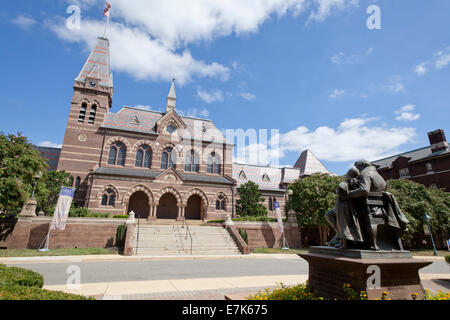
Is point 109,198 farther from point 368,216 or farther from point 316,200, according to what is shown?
point 368,216

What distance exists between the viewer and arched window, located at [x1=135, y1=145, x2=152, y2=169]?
32438 mm

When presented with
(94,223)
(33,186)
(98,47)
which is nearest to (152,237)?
(94,223)

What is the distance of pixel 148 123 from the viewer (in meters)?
35.6

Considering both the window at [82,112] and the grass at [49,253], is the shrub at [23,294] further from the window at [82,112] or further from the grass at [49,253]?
the window at [82,112]

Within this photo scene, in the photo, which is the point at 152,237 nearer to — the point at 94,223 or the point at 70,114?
the point at 94,223

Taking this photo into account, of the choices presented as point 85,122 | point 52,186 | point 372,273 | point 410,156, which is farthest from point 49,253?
point 410,156

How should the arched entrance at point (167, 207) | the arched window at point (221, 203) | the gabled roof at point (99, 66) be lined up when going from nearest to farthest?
the arched entrance at point (167, 207) < the arched window at point (221, 203) < the gabled roof at point (99, 66)

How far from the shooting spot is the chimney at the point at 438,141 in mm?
36406

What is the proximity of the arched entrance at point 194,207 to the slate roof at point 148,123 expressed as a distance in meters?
9.34

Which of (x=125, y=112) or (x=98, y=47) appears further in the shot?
(x=98, y=47)

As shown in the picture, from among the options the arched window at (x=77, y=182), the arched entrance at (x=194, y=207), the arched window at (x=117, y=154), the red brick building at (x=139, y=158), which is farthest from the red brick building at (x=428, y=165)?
the arched window at (x=77, y=182)

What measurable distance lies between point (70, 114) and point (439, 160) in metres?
53.0

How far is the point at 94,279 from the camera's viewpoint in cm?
920

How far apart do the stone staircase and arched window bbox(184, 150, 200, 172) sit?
1227cm
